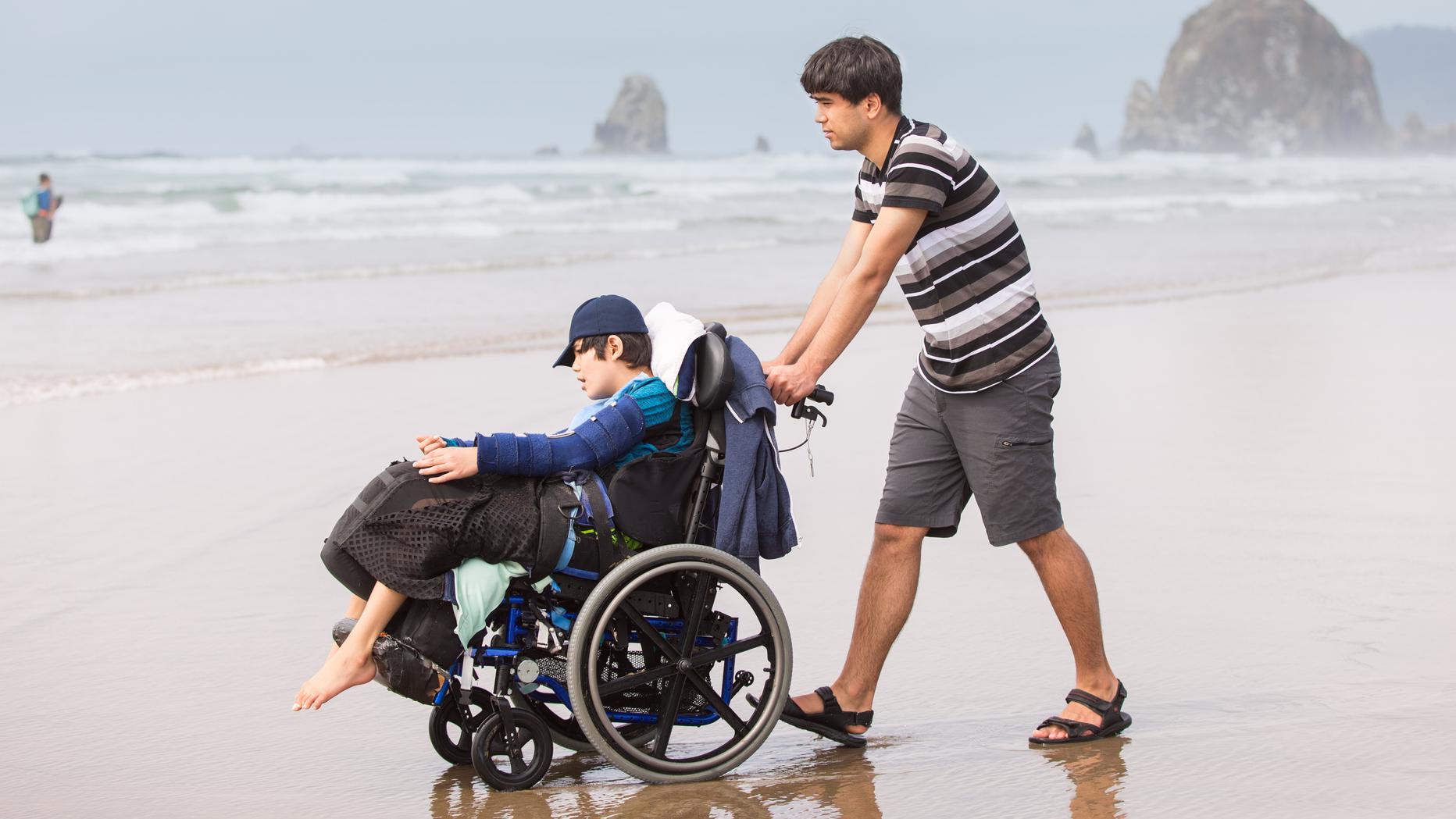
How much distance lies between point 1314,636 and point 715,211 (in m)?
23.1

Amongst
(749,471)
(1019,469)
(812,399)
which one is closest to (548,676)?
Result: (749,471)

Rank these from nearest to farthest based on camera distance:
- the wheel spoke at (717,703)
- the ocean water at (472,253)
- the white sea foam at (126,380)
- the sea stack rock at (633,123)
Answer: the wheel spoke at (717,703) → the white sea foam at (126,380) → the ocean water at (472,253) → the sea stack rock at (633,123)

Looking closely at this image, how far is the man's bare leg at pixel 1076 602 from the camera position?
11.2 feet

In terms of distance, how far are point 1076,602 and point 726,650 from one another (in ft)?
2.80

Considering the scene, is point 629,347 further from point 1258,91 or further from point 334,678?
point 1258,91

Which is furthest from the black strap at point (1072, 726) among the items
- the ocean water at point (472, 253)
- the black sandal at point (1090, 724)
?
the ocean water at point (472, 253)

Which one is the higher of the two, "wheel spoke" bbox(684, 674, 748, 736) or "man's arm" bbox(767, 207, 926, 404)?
"man's arm" bbox(767, 207, 926, 404)

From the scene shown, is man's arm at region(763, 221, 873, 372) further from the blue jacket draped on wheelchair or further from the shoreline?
the shoreline

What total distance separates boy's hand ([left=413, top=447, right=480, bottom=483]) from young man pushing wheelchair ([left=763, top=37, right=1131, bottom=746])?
66cm

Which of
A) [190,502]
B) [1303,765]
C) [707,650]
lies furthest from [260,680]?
[1303,765]

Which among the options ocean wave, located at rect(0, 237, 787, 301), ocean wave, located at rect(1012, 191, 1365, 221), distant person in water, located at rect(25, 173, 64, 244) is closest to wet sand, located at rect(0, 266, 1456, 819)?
ocean wave, located at rect(0, 237, 787, 301)

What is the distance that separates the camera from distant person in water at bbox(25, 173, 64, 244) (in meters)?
20.4

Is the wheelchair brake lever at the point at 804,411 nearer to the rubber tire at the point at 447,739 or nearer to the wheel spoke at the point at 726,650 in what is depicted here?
the wheel spoke at the point at 726,650

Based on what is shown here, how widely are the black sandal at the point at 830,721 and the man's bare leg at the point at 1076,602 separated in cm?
47
